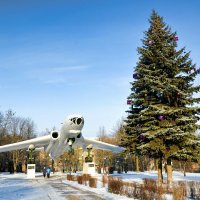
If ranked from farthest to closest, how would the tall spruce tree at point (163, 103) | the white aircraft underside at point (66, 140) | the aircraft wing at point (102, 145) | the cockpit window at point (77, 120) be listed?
1. the aircraft wing at point (102, 145)
2. the white aircraft underside at point (66, 140)
3. the cockpit window at point (77, 120)
4. the tall spruce tree at point (163, 103)

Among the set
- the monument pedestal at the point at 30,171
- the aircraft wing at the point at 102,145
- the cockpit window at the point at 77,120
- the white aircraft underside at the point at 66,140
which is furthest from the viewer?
the monument pedestal at the point at 30,171

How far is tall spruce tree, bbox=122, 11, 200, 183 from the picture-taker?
66.2 ft

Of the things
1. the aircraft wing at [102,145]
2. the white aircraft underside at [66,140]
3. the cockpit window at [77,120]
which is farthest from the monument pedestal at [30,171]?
the cockpit window at [77,120]

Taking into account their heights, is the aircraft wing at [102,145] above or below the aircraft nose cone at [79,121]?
below

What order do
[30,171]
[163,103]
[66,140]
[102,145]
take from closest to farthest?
[163,103] → [66,140] → [102,145] → [30,171]

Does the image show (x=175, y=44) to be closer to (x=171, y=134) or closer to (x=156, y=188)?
(x=171, y=134)

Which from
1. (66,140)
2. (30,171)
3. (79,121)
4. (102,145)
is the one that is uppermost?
(79,121)

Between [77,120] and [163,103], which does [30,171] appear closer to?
[77,120]

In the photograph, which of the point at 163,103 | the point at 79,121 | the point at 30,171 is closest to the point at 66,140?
the point at 79,121

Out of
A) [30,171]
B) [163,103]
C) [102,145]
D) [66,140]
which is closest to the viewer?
[163,103]

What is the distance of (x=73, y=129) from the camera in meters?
24.2

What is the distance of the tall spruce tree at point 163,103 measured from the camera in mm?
20188

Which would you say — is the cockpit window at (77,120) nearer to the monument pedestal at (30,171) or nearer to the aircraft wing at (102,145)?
the aircraft wing at (102,145)

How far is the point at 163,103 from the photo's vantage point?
22156 mm
